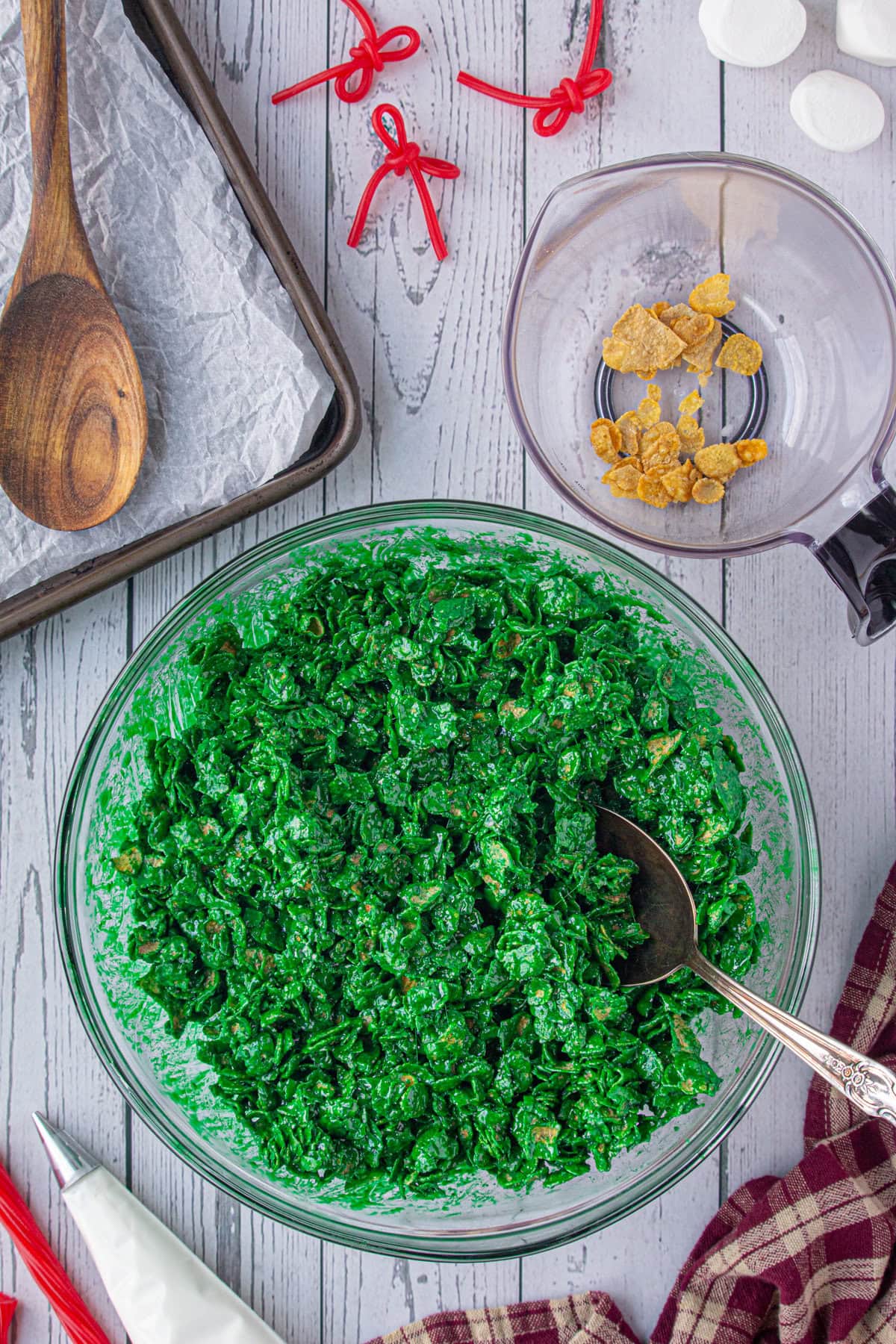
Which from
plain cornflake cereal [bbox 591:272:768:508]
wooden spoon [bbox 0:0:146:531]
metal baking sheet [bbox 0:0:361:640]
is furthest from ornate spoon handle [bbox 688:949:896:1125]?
wooden spoon [bbox 0:0:146:531]

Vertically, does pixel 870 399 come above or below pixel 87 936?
above

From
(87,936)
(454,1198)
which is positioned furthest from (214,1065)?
(454,1198)

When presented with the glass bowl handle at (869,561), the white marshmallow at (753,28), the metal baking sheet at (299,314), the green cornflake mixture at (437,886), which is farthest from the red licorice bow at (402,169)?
the glass bowl handle at (869,561)

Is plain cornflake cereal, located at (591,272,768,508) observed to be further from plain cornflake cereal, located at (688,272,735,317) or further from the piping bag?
the piping bag

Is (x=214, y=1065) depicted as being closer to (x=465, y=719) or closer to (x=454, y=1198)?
(x=454, y=1198)

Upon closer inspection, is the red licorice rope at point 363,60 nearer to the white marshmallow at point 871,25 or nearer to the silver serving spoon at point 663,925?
the white marshmallow at point 871,25

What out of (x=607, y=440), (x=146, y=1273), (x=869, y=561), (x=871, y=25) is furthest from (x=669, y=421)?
Answer: (x=146, y=1273)

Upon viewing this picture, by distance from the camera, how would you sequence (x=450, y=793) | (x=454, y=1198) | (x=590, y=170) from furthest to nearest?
(x=590, y=170)
(x=454, y=1198)
(x=450, y=793)
